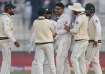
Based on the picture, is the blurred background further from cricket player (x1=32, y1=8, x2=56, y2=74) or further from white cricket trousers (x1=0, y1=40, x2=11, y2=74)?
cricket player (x1=32, y1=8, x2=56, y2=74)

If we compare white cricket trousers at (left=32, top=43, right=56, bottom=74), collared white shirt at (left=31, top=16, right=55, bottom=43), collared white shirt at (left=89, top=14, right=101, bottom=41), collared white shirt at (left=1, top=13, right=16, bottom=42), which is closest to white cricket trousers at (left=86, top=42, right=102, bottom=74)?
collared white shirt at (left=89, top=14, right=101, bottom=41)

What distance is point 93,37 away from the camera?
14.8m

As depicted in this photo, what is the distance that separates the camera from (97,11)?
931 inches

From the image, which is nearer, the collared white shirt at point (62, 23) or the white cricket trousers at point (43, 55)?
the white cricket trousers at point (43, 55)

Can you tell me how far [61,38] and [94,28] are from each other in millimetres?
846

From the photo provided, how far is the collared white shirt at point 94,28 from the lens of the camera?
14523 millimetres

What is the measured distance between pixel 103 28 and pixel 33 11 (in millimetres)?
2847

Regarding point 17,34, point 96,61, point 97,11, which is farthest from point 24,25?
point 96,61

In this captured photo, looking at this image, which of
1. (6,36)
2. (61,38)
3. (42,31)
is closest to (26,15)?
(61,38)

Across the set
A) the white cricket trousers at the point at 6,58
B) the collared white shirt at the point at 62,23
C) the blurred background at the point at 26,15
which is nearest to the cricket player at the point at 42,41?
the collared white shirt at the point at 62,23

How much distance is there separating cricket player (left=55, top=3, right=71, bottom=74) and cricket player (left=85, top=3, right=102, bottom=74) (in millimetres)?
537

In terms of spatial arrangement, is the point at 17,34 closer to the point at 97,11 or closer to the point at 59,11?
the point at 97,11

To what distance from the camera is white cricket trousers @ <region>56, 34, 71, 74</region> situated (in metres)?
14.7

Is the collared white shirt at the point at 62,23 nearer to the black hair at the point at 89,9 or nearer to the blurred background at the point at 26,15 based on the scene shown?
the black hair at the point at 89,9
